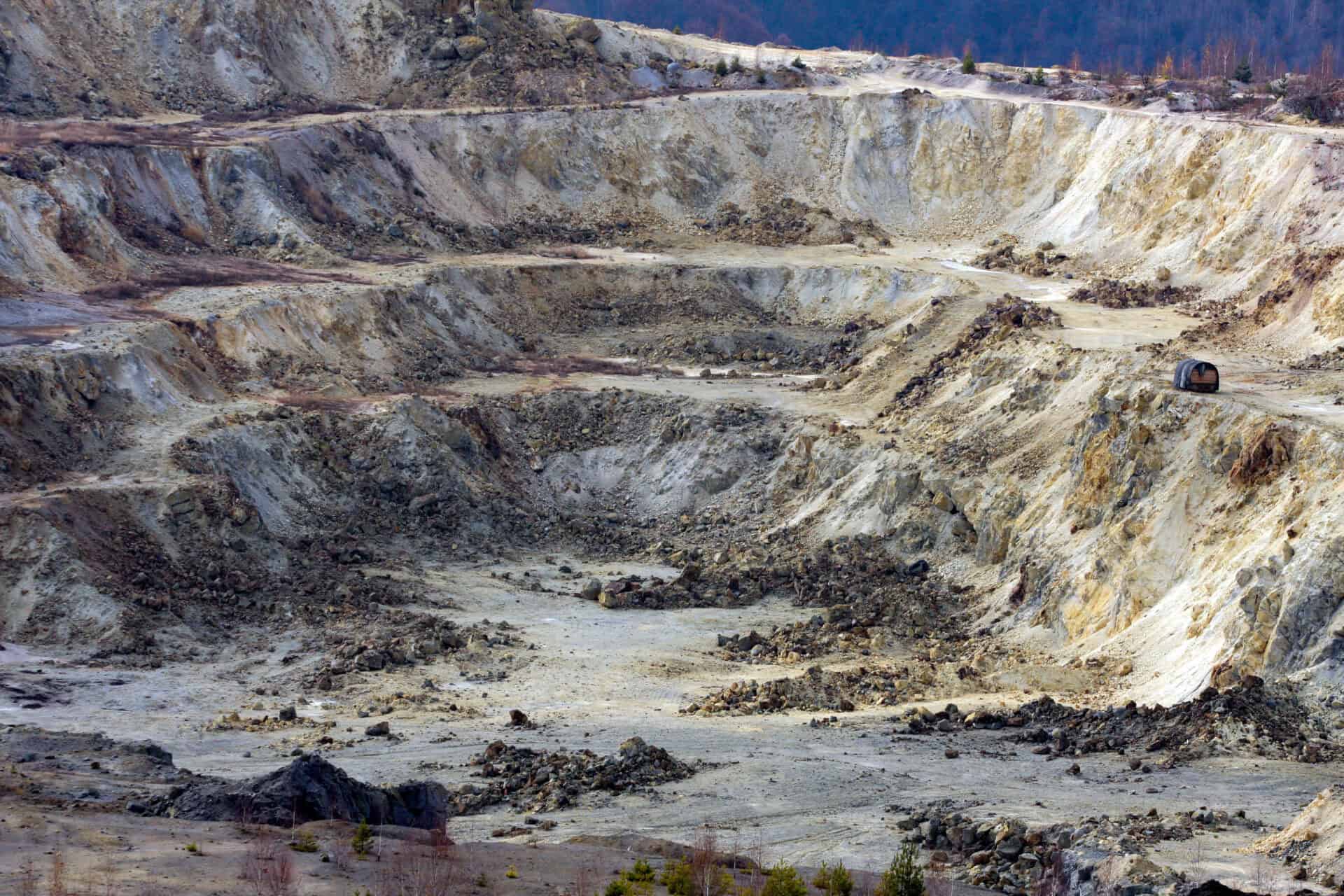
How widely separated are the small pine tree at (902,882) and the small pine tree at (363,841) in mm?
5963

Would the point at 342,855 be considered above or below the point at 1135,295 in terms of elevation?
below

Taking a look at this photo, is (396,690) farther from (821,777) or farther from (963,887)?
(963,887)

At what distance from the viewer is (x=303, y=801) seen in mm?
20781

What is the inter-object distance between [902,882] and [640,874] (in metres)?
2.97

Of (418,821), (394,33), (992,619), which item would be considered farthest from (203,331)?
(394,33)

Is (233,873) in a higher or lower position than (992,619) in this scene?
lower

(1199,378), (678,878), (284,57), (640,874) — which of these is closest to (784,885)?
(678,878)

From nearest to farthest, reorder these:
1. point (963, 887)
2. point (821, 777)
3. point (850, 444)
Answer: point (963, 887), point (821, 777), point (850, 444)

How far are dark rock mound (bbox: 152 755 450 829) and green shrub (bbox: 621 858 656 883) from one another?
3.70 m

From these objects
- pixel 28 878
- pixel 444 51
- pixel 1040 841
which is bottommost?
pixel 28 878

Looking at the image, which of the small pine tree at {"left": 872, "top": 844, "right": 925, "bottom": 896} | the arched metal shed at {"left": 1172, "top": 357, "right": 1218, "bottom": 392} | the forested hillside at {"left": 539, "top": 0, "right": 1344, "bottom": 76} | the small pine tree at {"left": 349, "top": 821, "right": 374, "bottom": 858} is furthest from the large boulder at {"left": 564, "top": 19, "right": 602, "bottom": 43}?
the small pine tree at {"left": 872, "top": 844, "right": 925, "bottom": 896}

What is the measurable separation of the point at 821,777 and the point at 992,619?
11.0 m

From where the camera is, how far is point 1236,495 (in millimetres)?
30656

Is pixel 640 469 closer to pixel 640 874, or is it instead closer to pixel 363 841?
pixel 363 841
